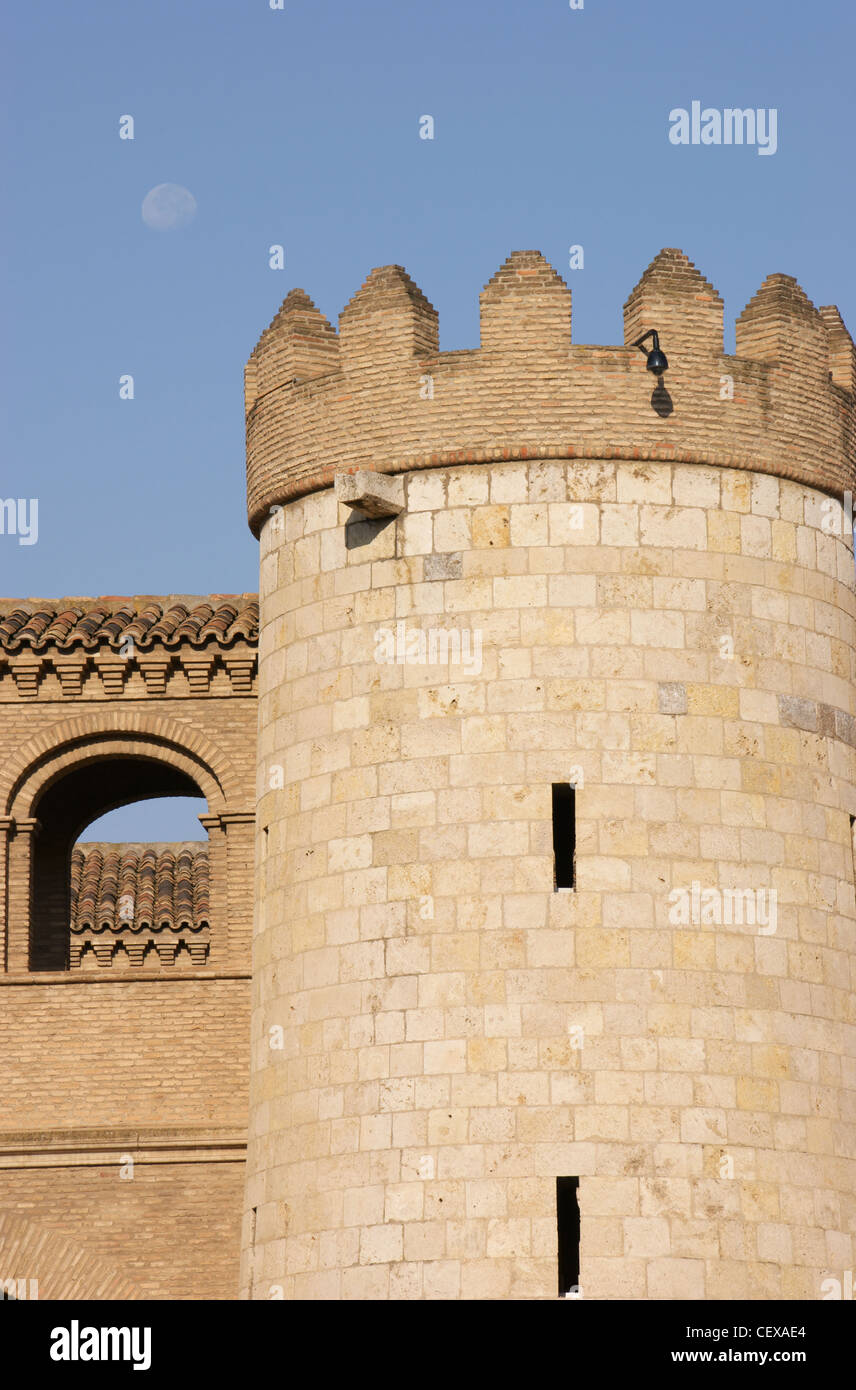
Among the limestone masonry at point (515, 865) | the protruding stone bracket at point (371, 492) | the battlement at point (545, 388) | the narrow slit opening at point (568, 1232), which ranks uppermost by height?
the battlement at point (545, 388)

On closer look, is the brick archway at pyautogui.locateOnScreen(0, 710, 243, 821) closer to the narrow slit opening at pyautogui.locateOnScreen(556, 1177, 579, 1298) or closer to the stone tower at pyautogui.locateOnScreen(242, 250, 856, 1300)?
the stone tower at pyautogui.locateOnScreen(242, 250, 856, 1300)

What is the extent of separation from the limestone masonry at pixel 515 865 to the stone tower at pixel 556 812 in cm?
3

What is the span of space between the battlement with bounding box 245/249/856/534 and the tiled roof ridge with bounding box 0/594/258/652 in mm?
1652

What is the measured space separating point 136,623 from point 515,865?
18.3ft

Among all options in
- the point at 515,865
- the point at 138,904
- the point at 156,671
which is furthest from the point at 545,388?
the point at 138,904

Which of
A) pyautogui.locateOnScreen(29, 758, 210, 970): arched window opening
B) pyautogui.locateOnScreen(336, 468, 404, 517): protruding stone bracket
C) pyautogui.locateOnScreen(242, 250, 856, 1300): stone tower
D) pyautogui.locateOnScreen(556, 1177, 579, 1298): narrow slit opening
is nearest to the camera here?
pyautogui.locateOnScreen(556, 1177, 579, 1298): narrow slit opening

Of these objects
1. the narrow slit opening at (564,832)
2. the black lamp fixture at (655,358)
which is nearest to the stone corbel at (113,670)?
the narrow slit opening at (564,832)

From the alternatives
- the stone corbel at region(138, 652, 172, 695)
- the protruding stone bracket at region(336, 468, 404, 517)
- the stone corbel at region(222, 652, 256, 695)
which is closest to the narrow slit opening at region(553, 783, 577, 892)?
the protruding stone bracket at region(336, 468, 404, 517)

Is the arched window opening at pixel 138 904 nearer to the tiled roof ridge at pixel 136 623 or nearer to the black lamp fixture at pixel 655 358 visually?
the tiled roof ridge at pixel 136 623

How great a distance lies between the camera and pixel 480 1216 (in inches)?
687

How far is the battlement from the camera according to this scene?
62.6ft

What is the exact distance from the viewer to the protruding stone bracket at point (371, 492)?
1889cm
